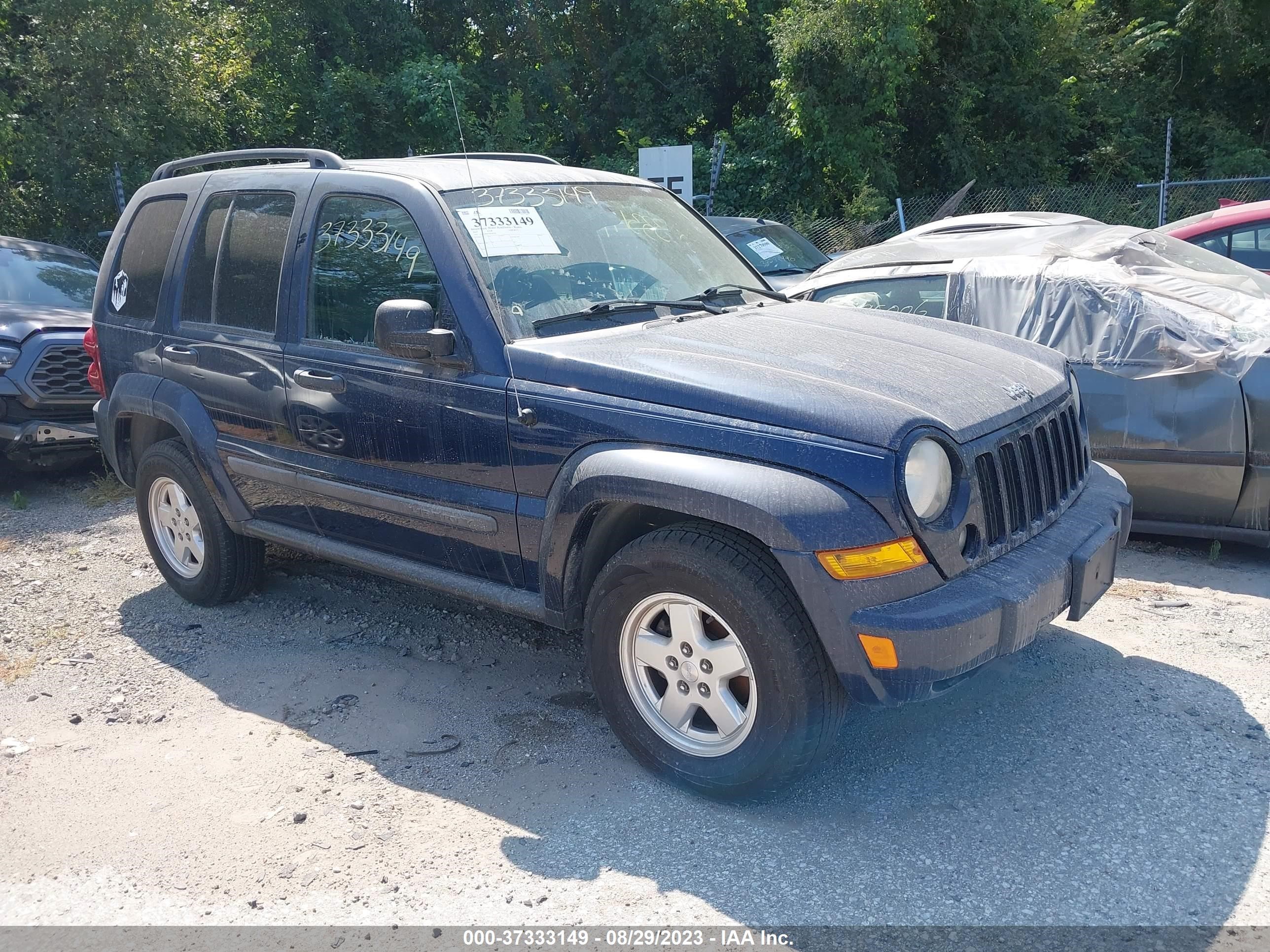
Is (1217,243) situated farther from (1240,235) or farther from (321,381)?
(321,381)

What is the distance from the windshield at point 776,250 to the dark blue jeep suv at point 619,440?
5.95 meters

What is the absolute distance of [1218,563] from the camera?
5305mm

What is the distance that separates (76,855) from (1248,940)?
132 inches

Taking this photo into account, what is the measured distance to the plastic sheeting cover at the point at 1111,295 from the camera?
5055mm

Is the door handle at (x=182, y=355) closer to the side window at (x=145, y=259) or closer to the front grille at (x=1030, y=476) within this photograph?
the side window at (x=145, y=259)

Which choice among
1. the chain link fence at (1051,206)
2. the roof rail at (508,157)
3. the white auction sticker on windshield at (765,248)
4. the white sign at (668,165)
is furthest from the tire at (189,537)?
the chain link fence at (1051,206)

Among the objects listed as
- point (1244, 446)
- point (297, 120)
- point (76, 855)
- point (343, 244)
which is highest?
point (297, 120)

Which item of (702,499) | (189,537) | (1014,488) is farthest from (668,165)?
(702,499)

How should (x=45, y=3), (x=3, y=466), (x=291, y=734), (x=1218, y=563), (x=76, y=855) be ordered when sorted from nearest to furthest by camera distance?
(x=76, y=855)
(x=291, y=734)
(x=1218, y=563)
(x=3, y=466)
(x=45, y=3)

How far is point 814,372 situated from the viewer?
3.41 m

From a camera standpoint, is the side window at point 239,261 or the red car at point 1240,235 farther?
the red car at point 1240,235

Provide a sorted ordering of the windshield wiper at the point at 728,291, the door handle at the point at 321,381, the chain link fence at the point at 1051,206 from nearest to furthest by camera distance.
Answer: the door handle at the point at 321,381
the windshield wiper at the point at 728,291
the chain link fence at the point at 1051,206

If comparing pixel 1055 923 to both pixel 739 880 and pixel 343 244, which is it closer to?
pixel 739 880

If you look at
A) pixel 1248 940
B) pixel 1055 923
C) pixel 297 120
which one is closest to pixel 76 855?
pixel 1055 923
